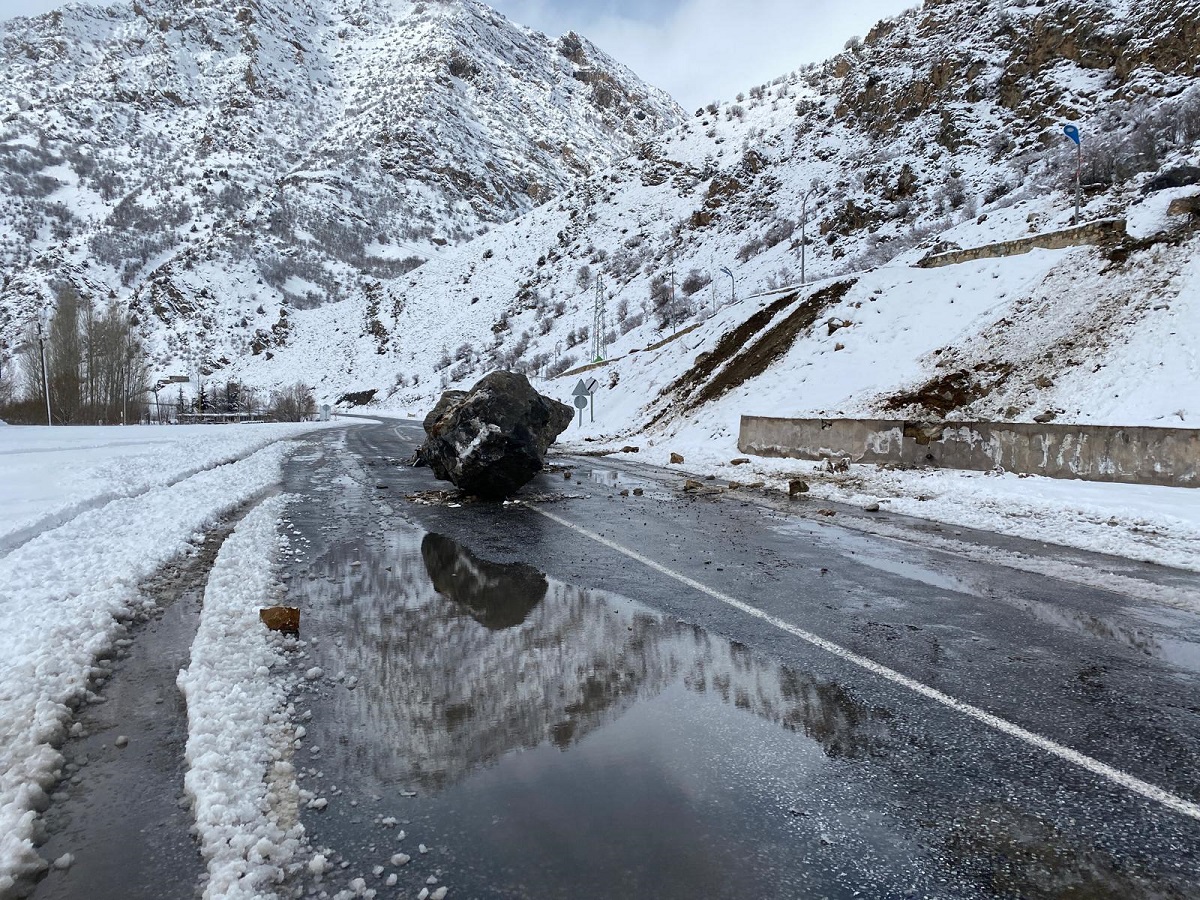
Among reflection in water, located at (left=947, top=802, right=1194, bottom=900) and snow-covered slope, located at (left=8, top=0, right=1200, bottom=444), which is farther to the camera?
snow-covered slope, located at (left=8, top=0, right=1200, bottom=444)

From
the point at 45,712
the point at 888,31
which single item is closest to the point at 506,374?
the point at 45,712

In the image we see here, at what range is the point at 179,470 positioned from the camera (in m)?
15.5

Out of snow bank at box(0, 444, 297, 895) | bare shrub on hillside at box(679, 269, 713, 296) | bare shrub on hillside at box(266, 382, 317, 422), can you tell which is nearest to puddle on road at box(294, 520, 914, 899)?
snow bank at box(0, 444, 297, 895)

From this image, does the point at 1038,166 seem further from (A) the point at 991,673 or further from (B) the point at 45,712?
(B) the point at 45,712

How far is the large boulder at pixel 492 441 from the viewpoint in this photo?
12000 mm

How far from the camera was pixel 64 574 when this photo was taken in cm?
594

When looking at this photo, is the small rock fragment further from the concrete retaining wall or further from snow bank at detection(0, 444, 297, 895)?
the concrete retaining wall

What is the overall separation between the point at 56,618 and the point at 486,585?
3.08 metres

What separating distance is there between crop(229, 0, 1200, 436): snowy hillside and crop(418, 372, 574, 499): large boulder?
9.53 m

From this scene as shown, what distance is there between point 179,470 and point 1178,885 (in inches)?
687

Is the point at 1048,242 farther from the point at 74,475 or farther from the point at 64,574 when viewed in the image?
the point at 74,475

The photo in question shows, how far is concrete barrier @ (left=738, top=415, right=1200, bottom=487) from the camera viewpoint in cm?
1021

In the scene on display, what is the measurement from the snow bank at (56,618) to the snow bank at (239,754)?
536 millimetres

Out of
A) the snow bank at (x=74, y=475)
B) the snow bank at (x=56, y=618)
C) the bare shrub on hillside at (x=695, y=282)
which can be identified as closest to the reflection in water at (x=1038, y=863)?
the snow bank at (x=56, y=618)
